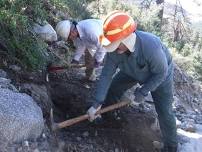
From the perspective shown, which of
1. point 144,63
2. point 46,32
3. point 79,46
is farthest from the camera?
point 46,32

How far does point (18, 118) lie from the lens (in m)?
4.61

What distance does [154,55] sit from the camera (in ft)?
15.2

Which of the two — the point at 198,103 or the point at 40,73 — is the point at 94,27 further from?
the point at 198,103

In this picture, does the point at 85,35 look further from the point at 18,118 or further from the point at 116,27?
the point at 18,118

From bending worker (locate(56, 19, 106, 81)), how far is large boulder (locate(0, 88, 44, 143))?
6.28ft

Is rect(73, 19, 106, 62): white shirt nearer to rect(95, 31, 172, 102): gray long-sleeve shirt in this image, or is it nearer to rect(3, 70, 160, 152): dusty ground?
rect(3, 70, 160, 152): dusty ground

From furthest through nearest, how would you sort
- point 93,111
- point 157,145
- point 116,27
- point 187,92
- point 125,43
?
point 187,92
point 157,145
point 93,111
point 125,43
point 116,27

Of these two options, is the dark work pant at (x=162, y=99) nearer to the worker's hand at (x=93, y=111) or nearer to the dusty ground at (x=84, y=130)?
the dusty ground at (x=84, y=130)

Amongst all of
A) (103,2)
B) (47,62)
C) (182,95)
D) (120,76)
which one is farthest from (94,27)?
(103,2)

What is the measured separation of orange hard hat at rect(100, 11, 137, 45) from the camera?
4414mm

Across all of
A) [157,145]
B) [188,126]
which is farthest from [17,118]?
[188,126]

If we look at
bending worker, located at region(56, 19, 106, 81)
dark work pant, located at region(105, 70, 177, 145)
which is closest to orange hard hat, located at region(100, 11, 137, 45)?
dark work pant, located at region(105, 70, 177, 145)

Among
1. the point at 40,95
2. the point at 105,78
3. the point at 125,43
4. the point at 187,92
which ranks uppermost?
the point at 125,43

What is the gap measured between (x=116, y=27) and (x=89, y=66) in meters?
2.86
